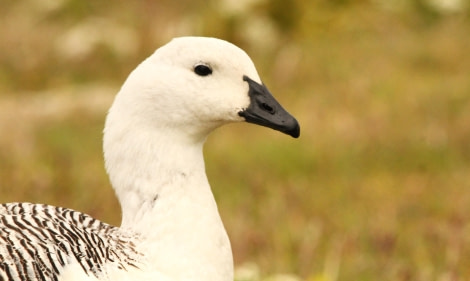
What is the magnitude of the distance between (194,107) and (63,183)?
2.87 m

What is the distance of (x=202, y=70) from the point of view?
3.42 meters

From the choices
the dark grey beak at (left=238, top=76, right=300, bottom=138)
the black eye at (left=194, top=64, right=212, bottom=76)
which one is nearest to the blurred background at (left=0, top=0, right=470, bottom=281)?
the dark grey beak at (left=238, top=76, right=300, bottom=138)

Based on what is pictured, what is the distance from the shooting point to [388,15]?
31.1 ft

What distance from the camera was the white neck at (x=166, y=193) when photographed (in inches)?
133

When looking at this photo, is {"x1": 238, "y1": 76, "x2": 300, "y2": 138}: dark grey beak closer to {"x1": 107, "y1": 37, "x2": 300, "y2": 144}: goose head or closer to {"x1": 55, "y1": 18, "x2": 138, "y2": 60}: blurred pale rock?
{"x1": 107, "y1": 37, "x2": 300, "y2": 144}: goose head

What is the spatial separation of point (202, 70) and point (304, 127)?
12.3 ft

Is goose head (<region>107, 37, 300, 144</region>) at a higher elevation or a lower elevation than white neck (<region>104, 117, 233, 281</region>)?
higher

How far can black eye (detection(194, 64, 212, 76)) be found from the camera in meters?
3.42

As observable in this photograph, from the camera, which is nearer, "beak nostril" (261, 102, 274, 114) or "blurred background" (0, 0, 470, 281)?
"beak nostril" (261, 102, 274, 114)

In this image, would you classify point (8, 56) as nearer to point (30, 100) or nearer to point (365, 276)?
point (30, 100)

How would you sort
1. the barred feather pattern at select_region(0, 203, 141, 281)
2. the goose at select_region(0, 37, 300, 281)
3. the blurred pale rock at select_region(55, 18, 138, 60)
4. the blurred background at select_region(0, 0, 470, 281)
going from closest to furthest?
the barred feather pattern at select_region(0, 203, 141, 281)
the goose at select_region(0, 37, 300, 281)
the blurred background at select_region(0, 0, 470, 281)
the blurred pale rock at select_region(55, 18, 138, 60)

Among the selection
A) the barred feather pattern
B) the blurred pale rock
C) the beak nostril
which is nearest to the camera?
the barred feather pattern

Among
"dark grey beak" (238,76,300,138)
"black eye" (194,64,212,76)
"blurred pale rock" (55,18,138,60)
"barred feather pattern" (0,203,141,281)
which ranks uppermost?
"blurred pale rock" (55,18,138,60)

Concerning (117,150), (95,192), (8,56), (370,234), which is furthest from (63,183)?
(8,56)
